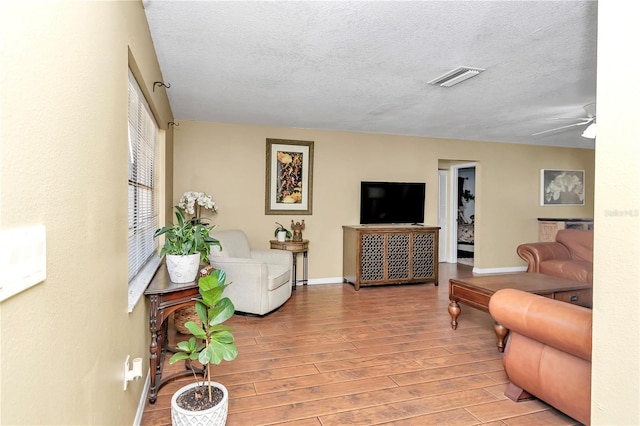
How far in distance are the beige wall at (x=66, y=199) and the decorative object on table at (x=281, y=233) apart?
3537mm

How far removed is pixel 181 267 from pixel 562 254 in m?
4.84

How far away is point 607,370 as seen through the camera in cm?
115

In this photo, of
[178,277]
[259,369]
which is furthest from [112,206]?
[259,369]

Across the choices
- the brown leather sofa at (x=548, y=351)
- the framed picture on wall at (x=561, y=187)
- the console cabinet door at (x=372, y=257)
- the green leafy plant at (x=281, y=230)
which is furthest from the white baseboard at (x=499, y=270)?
the brown leather sofa at (x=548, y=351)

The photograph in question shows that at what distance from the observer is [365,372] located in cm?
269

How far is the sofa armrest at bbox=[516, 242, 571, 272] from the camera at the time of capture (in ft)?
16.0

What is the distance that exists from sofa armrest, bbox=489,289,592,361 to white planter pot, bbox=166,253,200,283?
1.92 metres

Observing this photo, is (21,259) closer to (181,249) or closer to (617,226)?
(617,226)

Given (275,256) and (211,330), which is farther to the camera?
(275,256)

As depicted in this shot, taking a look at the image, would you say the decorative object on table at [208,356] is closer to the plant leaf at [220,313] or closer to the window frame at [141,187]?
the plant leaf at [220,313]

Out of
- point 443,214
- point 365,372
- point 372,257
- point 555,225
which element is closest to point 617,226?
point 365,372

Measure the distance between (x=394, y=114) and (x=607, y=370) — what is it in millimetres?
3857

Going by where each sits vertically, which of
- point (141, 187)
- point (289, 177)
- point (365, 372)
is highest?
point (289, 177)

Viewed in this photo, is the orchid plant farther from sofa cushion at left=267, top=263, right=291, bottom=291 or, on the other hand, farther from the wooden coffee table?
the wooden coffee table
